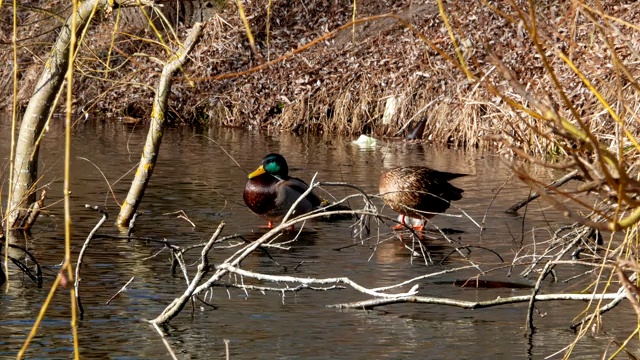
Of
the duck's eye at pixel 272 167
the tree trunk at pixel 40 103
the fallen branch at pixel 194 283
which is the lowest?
the fallen branch at pixel 194 283

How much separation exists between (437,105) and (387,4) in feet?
20.7

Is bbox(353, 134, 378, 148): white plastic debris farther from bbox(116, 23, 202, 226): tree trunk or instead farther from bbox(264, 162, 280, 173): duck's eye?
bbox(116, 23, 202, 226): tree trunk

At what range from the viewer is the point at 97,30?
25516mm

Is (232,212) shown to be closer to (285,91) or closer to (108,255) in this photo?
(108,255)

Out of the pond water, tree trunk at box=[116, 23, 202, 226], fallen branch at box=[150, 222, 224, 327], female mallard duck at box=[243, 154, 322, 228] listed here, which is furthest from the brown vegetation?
fallen branch at box=[150, 222, 224, 327]

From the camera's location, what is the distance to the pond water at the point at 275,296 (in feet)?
20.6

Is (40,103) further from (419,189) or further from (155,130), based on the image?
(419,189)

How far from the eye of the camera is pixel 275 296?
24.8 ft

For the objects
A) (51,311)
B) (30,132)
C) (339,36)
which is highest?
(339,36)

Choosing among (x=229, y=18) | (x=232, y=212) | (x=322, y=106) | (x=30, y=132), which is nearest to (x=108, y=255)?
(x=30, y=132)

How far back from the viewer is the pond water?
6270 mm

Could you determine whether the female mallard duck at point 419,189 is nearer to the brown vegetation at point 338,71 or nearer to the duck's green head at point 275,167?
the duck's green head at point 275,167

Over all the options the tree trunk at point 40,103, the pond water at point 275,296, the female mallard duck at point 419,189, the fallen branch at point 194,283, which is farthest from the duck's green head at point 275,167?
the fallen branch at point 194,283

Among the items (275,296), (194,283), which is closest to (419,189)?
(275,296)
